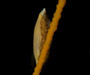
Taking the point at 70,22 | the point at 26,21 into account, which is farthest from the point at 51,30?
the point at 26,21

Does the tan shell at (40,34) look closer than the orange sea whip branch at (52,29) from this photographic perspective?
No

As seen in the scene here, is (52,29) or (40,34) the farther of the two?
(40,34)

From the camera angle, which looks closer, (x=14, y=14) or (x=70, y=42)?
(x=70, y=42)

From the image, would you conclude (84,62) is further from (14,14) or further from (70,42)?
(14,14)

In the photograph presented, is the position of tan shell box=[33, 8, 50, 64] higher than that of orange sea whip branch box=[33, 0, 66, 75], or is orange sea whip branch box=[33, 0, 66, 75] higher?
orange sea whip branch box=[33, 0, 66, 75]

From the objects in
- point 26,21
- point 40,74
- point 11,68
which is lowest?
point 11,68

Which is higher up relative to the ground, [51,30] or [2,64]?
[51,30]

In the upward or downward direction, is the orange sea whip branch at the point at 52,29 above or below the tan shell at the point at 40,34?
above

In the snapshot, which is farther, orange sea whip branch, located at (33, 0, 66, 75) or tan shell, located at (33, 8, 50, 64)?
tan shell, located at (33, 8, 50, 64)

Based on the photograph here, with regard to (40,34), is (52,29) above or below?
above
